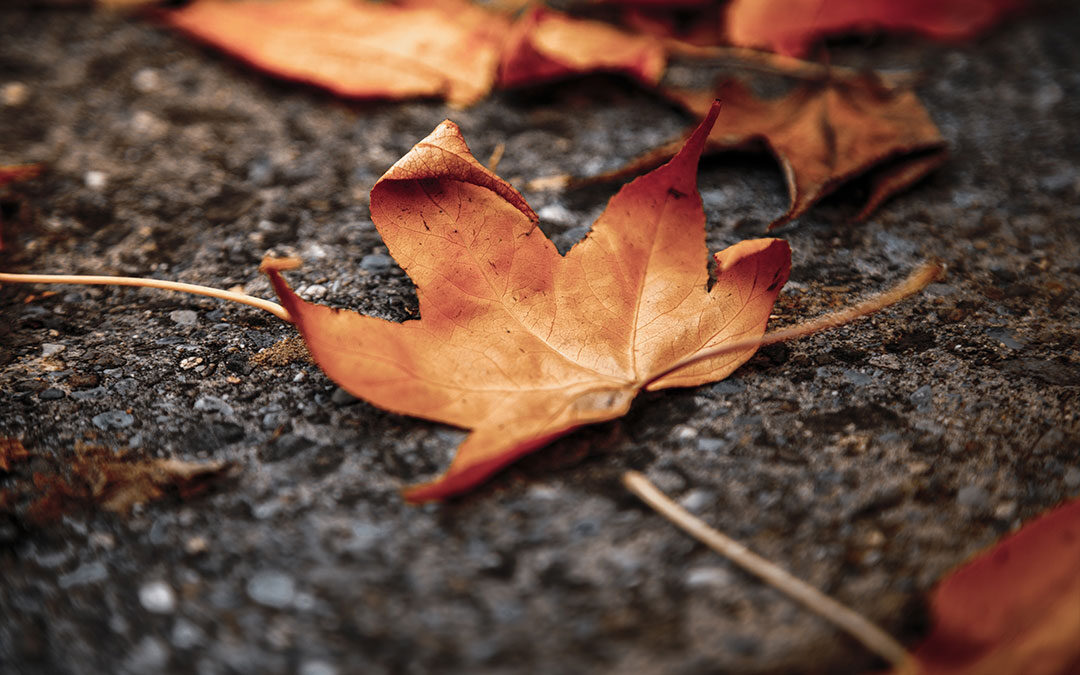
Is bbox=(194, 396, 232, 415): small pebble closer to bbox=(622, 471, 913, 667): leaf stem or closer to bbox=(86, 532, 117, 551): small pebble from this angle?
bbox=(86, 532, 117, 551): small pebble

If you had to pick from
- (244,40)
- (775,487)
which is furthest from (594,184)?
(244,40)

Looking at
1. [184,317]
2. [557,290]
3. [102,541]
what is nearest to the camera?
[102,541]

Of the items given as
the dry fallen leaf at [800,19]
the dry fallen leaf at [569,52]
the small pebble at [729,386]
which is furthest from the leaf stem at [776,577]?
the dry fallen leaf at [800,19]

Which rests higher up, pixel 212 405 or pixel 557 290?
pixel 557 290

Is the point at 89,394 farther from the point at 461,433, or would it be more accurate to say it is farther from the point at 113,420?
the point at 461,433

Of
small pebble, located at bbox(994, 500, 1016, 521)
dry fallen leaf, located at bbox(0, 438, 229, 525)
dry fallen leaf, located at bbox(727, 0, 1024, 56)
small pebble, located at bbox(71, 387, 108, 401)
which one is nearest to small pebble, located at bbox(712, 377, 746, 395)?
small pebble, located at bbox(994, 500, 1016, 521)

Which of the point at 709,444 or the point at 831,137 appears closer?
the point at 709,444

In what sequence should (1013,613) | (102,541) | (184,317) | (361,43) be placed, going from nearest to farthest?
(1013,613) → (102,541) → (184,317) → (361,43)

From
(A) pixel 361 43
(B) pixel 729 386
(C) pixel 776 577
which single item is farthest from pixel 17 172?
(C) pixel 776 577
